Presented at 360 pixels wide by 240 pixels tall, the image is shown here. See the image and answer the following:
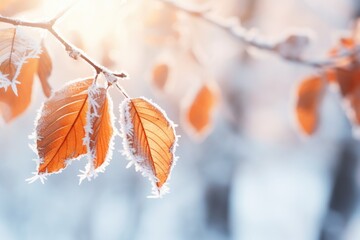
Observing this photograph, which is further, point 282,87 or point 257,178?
point 257,178

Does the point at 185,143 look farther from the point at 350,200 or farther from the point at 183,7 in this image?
the point at 183,7

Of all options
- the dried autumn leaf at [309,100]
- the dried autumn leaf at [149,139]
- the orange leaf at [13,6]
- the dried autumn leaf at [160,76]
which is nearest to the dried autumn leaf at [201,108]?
the dried autumn leaf at [160,76]

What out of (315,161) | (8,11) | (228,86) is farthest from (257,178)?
(8,11)

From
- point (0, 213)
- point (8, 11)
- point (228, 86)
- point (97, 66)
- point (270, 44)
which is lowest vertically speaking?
point (0, 213)

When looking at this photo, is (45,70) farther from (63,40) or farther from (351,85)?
(351,85)

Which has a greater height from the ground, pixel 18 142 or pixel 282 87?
pixel 282 87

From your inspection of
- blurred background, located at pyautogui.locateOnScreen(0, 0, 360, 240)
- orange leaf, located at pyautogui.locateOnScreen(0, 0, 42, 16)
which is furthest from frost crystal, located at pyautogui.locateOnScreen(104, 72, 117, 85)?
blurred background, located at pyautogui.locateOnScreen(0, 0, 360, 240)

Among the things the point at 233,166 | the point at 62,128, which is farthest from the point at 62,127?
the point at 233,166
